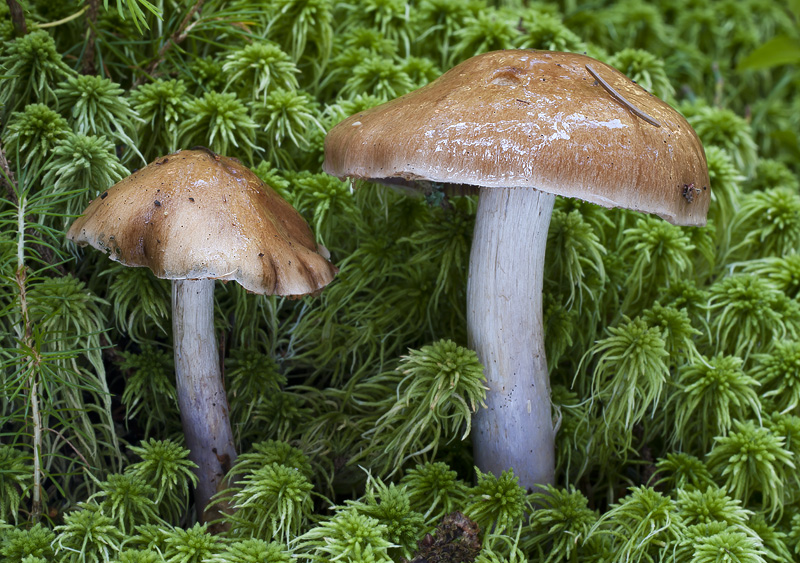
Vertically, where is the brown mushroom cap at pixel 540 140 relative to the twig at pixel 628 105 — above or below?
below

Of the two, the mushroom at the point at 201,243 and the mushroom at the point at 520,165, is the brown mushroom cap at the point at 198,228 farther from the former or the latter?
the mushroom at the point at 520,165

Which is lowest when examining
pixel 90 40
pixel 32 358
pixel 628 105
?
pixel 32 358

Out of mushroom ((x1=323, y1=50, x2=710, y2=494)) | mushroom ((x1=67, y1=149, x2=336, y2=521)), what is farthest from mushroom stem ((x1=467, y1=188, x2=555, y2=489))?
mushroom ((x1=67, y1=149, x2=336, y2=521))

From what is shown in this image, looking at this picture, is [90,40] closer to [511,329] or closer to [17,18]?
[17,18]

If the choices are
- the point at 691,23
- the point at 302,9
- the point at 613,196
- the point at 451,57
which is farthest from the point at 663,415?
the point at 691,23

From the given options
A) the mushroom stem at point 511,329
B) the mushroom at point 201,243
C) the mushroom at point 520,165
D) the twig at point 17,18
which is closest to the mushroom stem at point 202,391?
the mushroom at point 201,243

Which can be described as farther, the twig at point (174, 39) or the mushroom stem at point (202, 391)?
the twig at point (174, 39)

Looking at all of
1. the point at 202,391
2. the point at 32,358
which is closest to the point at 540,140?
the point at 202,391
